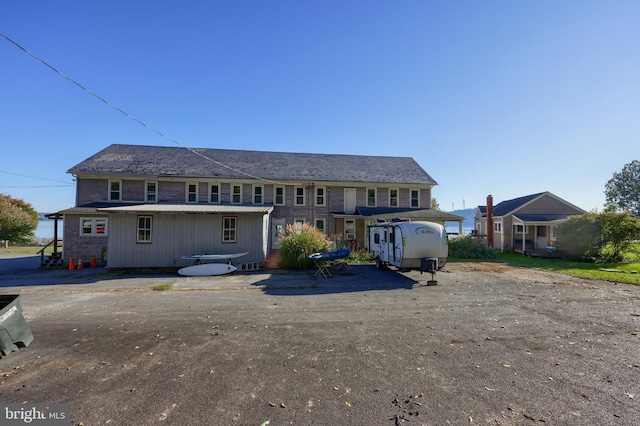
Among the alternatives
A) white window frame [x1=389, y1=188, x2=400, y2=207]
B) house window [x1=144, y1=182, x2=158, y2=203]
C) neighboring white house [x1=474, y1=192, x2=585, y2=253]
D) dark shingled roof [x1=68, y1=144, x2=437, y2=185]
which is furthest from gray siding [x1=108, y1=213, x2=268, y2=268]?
neighboring white house [x1=474, y1=192, x2=585, y2=253]

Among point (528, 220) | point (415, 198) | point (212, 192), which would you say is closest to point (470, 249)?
point (415, 198)

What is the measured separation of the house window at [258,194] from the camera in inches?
854

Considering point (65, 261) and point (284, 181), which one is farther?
point (284, 181)

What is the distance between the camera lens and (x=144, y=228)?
1456 centimetres

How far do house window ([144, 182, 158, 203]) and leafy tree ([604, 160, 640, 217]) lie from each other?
7744 cm

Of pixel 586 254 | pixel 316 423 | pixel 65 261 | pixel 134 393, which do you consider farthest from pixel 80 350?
pixel 586 254

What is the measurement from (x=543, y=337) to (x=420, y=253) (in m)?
5.89

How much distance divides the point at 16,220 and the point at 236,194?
85.0 feet

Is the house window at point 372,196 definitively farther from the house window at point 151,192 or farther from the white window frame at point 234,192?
the house window at point 151,192

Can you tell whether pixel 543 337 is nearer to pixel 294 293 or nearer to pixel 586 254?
pixel 294 293

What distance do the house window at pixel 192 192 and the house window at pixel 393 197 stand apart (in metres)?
15.9

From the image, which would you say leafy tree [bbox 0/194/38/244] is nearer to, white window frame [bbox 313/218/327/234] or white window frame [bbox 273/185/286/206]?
white window frame [bbox 273/185/286/206]

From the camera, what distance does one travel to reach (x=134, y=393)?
12.3ft

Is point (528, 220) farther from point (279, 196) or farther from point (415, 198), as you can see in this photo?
point (279, 196)
